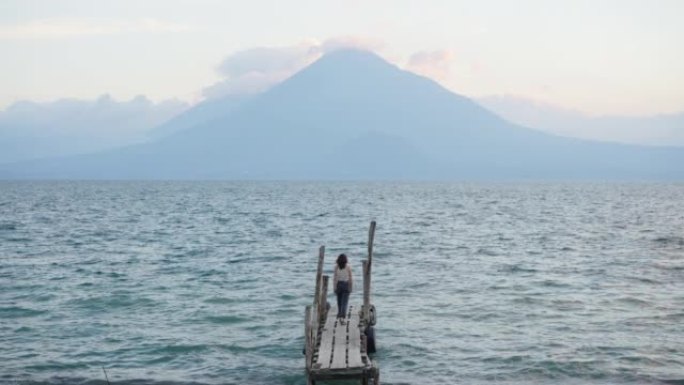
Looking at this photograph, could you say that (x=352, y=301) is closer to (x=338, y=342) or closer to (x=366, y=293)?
(x=366, y=293)

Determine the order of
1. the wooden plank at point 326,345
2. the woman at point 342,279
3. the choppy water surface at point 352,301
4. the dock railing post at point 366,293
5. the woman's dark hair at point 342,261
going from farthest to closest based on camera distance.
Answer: the dock railing post at point 366,293 < the woman at point 342,279 < the woman's dark hair at point 342,261 < the choppy water surface at point 352,301 < the wooden plank at point 326,345

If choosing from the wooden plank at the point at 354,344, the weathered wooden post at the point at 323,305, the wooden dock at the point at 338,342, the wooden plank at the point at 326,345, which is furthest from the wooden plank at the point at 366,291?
the weathered wooden post at the point at 323,305

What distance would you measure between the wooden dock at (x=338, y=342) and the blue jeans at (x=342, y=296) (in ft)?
0.80

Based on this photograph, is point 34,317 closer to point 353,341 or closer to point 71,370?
point 71,370

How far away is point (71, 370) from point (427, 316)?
40.4 feet

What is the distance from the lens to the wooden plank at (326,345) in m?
17.1

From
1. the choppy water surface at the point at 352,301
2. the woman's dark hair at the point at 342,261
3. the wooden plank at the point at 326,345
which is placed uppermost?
the woman's dark hair at the point at 342,261

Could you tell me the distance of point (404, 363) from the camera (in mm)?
21031

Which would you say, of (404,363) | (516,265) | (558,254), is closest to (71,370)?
(404,363)

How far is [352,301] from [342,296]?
7690mm

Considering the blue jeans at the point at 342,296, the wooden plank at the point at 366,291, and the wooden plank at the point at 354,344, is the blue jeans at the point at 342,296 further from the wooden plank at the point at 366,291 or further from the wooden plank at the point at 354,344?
the wooden plank at the point at 366,291

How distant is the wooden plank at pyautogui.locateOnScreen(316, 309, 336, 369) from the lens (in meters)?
17.1

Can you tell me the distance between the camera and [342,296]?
22.2m

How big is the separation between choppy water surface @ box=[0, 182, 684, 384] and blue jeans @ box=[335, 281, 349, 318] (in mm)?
1648
